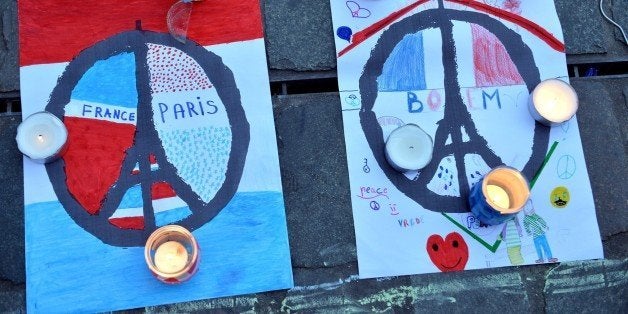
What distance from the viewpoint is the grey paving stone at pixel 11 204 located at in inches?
40.5

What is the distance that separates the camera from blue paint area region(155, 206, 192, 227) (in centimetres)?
105

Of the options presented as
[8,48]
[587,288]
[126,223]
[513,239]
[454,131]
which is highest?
[8,48]

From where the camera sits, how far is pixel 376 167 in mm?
1100

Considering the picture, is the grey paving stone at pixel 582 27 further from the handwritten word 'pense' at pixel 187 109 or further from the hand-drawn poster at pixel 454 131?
the handwritten word 'pense' at pixel 187 109

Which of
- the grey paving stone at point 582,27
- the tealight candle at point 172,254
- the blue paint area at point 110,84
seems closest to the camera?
the tealight candle at point 172,254

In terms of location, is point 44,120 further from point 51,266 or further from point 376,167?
point 376,167

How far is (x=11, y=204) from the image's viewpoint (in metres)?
1.05

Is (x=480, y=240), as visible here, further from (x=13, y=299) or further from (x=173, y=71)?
(x=13, y=299)

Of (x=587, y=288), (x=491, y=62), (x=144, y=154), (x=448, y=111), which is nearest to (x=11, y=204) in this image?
(x=144, y=154)

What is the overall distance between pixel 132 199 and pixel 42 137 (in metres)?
0.19

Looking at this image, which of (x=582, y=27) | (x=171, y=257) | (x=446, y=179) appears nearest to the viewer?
(x=171, y=257)

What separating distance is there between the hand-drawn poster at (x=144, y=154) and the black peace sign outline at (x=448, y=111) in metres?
0.19

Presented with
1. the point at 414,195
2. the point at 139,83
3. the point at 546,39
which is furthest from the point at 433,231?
the point at 139,83

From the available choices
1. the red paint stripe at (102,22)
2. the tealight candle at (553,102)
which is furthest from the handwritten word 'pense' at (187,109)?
the tealight candle at (553,102)
